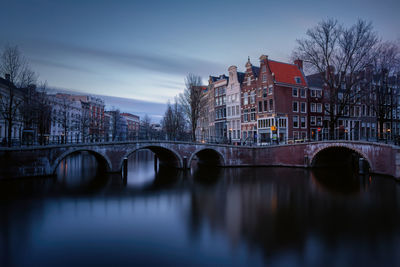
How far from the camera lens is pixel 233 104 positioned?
45.8 m

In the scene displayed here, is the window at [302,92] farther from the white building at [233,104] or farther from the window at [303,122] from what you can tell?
the white building at [233,104]

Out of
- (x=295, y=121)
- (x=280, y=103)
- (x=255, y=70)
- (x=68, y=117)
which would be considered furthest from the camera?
(x=68, y=117)

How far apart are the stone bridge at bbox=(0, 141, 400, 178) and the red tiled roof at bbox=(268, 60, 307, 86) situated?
38.2 ft

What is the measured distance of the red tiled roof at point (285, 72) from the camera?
39394 mm

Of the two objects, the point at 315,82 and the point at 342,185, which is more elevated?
the point at 315,82

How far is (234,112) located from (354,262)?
126 ft

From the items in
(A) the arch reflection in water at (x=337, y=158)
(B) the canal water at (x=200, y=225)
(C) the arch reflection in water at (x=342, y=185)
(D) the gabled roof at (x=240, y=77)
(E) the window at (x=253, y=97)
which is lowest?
(B) the canal water at (x=200, y=225)

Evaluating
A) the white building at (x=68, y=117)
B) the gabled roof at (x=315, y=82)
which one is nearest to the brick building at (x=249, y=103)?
the gabled roof at (x=315, y=82)

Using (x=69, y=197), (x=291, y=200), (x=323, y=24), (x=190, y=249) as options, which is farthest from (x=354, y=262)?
(x=323, y=24)

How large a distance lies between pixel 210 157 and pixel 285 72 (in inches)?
660

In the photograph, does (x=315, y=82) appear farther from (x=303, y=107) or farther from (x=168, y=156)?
(x=168, y=156)

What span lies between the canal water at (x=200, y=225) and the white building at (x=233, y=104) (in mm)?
25473

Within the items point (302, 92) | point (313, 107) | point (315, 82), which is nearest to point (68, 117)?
point (302, 92)

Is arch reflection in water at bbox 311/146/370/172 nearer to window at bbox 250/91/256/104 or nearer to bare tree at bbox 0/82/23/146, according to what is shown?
window at bbox 250/91/256/104
